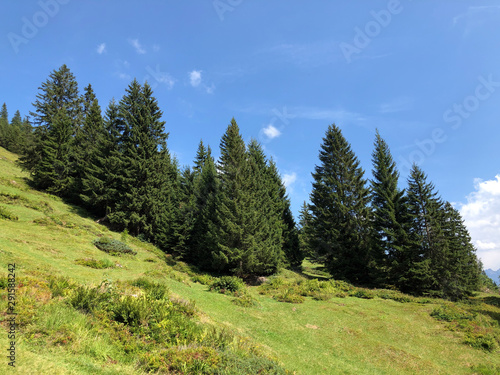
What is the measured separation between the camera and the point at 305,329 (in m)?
13.8

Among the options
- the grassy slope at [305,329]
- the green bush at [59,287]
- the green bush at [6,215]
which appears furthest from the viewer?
the green bush at [6,215]

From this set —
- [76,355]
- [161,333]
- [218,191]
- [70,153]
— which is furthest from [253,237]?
[70,153]

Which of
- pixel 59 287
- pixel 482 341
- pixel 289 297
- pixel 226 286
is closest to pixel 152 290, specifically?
pixel 59 287

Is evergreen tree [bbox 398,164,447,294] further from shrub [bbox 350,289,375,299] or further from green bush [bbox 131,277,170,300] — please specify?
green bush [bbox 131,277,170,300]

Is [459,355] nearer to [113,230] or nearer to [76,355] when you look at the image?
[76,355]

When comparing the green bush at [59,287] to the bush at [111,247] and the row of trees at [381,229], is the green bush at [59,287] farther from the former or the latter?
the row of trees at [381,229]

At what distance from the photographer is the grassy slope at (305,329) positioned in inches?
364

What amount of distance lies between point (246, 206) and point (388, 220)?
17405mm

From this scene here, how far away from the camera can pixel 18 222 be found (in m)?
20.9

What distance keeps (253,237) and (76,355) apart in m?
22.5

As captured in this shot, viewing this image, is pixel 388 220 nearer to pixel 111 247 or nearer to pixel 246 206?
pixel 246 206

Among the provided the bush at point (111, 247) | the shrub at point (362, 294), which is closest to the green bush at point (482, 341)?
the shrub at point (362, 294)

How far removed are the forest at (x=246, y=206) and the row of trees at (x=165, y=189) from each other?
0.15 m

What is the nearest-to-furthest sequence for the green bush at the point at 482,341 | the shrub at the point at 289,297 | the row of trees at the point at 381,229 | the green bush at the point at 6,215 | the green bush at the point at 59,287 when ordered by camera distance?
1. the green bush at the point at 59,287
2. the green bush at the point at 482,341
3. the shrub at the point at 289,297
4. the green bush at the point at 6,215
5. the row of trees at the point at 381,229
